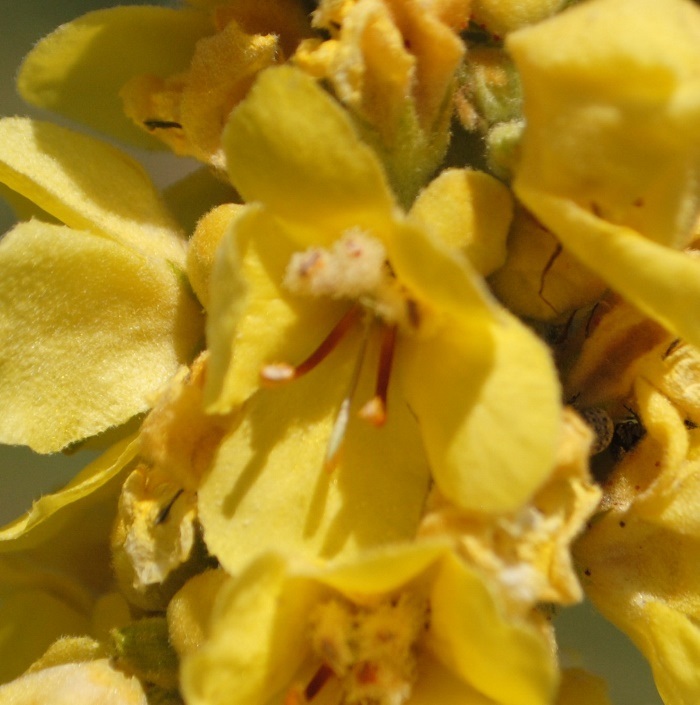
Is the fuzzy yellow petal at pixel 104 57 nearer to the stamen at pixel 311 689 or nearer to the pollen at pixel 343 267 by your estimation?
the pollen at pixel 343 267

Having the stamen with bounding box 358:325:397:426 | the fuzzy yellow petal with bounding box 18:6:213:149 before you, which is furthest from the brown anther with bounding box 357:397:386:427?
the fuzzy yellow petal with bounding box 18:6:213:149

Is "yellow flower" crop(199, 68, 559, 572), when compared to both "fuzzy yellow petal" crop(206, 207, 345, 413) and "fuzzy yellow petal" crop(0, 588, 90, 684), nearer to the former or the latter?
"fuzzy yellow petal" crop(206, 207, 345, 413)

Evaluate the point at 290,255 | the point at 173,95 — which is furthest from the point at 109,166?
the point at 290,255

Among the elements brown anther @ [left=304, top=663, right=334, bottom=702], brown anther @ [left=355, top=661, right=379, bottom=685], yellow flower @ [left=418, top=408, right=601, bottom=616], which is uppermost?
yellow flower @ [left=418, top=408, right=601, bottom=616]

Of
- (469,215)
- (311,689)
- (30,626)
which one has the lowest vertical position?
(30,626)

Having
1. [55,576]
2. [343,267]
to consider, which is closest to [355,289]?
[343,267]

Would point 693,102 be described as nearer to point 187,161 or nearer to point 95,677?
point 95,677

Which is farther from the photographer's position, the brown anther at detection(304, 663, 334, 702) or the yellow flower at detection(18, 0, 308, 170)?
the yellow flower at detection(18, 0, 308, 170)

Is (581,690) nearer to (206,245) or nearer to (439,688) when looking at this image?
(439,688)
